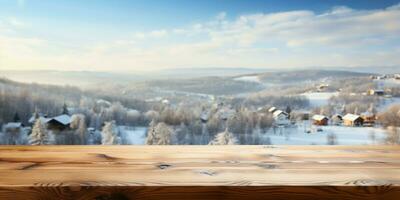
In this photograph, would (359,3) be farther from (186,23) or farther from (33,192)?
(33,192)

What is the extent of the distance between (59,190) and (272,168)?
0.51m

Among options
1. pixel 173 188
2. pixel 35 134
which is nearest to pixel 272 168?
pixel 173 188

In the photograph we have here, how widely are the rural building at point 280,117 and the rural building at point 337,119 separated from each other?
0.27m

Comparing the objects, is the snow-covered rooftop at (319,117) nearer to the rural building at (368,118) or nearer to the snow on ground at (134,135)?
the rural building at (368,118)

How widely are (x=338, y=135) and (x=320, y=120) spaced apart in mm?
160

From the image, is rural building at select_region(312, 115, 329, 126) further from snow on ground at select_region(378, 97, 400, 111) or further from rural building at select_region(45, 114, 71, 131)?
rural building at select_region(45, 114, 71, 131)

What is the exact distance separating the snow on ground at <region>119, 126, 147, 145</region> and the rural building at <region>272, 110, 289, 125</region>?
2.58 ft

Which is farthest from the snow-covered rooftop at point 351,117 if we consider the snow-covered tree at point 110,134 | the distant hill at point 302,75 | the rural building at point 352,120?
the snow-covered tree at point 110,134

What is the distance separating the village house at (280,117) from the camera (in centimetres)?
249

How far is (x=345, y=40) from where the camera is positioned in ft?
Result: 8.07

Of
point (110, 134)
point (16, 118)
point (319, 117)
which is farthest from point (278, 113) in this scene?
point (16, 118)

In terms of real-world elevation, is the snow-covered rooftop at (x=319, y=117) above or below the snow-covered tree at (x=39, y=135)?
above

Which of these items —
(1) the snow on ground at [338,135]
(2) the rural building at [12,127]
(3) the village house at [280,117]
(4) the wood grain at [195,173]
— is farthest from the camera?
(3) the village house at [280,117]

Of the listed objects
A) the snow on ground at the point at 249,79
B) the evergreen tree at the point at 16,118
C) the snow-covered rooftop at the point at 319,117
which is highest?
the snow on ground at the point at 249,79
